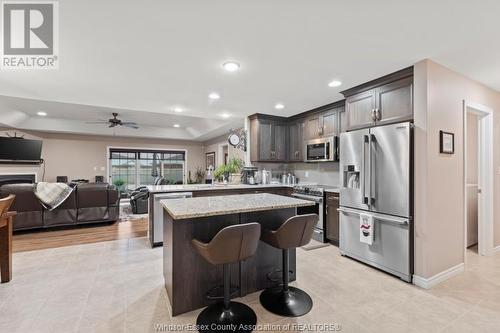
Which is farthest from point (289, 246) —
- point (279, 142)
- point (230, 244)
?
point (279, 142)

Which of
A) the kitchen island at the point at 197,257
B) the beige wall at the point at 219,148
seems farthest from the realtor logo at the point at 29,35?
the beige wall at the point at 219,148

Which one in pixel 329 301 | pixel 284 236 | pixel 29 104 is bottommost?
pixel 329 301

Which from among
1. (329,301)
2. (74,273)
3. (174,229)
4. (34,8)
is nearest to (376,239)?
(329,301)

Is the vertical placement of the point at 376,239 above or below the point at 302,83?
below

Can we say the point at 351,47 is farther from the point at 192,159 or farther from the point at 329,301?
the point at 192,159

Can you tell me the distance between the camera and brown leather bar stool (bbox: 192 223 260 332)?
1689 millimetres

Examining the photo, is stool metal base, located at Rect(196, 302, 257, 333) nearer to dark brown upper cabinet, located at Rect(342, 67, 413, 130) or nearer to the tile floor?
the tile floor

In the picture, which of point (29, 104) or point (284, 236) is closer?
point (284, 236)

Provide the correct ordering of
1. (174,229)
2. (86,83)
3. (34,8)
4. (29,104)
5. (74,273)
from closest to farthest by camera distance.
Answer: (34,8) < (174,229) < (74,273) < (86,83) < (29,104)

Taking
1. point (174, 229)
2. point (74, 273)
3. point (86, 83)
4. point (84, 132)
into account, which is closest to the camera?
point (174, 229)

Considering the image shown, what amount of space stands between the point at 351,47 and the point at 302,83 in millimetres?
998

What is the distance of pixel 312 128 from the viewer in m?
4.62

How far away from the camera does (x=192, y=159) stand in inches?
400

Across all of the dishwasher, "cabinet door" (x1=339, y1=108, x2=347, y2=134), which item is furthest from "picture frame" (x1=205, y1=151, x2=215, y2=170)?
"cabinet door" (x1=339, y1=108, x2=347, y2=134)
